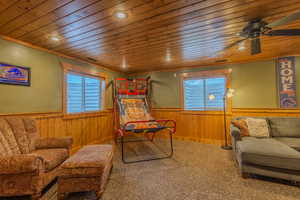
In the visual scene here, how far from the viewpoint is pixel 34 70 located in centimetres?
291

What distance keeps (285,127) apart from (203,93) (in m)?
2.10

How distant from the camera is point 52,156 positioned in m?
2.20

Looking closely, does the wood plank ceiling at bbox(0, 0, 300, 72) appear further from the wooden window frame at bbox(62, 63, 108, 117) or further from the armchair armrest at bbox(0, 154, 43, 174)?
the armchair armrest at bbox(0, 154, 43, 174)

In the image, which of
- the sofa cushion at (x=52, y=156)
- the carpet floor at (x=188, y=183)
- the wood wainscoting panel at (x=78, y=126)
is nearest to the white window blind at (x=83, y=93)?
the wood wainscoting panel at (x=78, y=126)

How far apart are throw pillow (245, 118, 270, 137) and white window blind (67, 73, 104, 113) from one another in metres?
4.11

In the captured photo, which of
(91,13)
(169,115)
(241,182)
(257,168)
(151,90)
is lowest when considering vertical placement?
(241,182)

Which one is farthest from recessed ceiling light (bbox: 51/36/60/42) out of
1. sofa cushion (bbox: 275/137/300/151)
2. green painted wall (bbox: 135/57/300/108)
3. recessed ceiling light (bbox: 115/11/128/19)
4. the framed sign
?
the framed sign

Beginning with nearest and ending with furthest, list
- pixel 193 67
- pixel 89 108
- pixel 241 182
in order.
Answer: pixel 241 182
pixel 89 108
pixel 193 67

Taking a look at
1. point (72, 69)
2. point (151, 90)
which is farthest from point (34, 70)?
point (151, 90)

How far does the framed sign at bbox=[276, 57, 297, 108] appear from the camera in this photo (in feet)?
11.9

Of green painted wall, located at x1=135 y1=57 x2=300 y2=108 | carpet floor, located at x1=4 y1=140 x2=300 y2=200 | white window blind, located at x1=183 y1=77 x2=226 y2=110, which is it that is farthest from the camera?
white window blind, located at x1=183 y1=77 x2=226 y2=110

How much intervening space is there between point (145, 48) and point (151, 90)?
235 centimetres

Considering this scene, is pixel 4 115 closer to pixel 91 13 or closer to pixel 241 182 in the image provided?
pixel 91 13

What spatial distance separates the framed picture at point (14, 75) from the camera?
2480 millimetres
